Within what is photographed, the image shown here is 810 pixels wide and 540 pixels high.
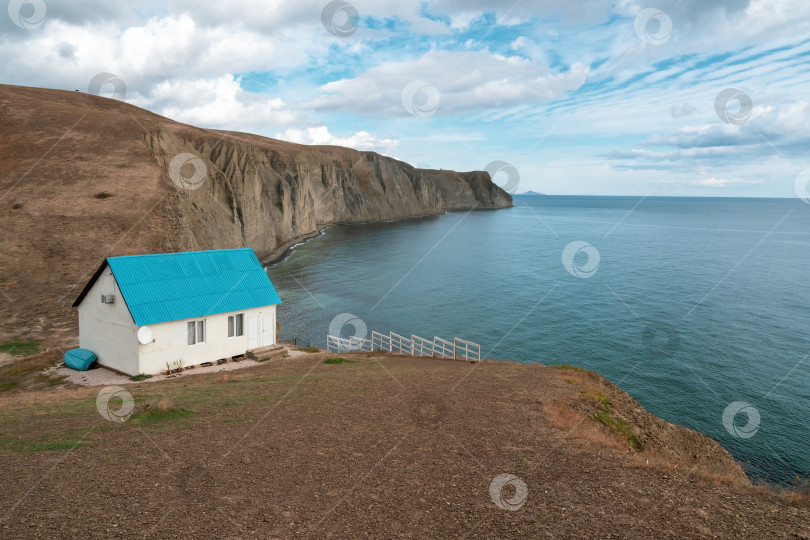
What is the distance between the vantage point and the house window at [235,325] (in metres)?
27.4

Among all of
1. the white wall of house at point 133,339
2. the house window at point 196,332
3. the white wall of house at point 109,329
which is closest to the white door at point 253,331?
the white wall of house at point 133,339

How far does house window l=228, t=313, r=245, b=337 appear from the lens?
2742 centimetres

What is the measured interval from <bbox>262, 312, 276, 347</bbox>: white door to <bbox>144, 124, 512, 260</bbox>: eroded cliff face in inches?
900

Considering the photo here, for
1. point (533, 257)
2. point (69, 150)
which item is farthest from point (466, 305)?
point (69, 150)

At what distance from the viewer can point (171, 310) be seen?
80.6 ft

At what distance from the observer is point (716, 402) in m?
29.5

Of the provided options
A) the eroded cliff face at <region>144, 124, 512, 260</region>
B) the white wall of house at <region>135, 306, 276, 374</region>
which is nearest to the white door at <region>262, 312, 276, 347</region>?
the white wall of house at <region>135, 306, 276, 374</region>

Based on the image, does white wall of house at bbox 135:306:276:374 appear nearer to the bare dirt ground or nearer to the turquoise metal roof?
the turquoise metal roof

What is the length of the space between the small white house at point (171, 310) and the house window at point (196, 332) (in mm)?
49

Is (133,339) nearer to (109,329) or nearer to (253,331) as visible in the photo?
(109,329)

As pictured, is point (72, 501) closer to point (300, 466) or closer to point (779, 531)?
point (300, 466)

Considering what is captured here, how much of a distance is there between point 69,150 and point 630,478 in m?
65.7

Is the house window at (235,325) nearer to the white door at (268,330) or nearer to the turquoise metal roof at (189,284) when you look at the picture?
the turquoise metal roof at (189,284)

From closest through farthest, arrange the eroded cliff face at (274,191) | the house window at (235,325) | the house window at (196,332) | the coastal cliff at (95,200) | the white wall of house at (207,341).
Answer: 1. the white wall of house at (207,341)
2. the house window at (196,332)
3. the house window at (235,325)
4. the coastal cliff at (95,200)
5. the eroded cliff face at (274,191)
